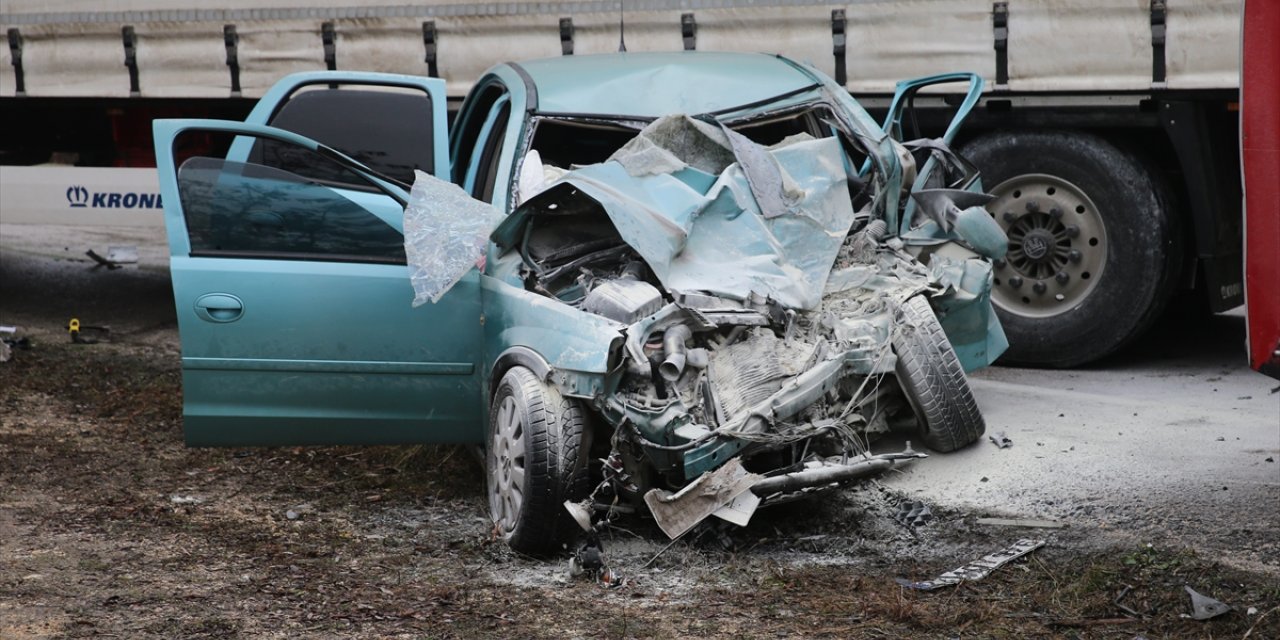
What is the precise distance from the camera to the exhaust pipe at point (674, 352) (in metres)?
5.01

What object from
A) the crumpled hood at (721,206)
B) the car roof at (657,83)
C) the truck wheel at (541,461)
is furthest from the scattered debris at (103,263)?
the truck wheel at (541,461)

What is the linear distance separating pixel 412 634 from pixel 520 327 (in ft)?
4.27

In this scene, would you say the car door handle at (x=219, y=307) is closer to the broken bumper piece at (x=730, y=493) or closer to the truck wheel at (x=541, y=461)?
the truck wheel at (x=541, y=461)

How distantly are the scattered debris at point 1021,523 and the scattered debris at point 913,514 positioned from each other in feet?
0.63

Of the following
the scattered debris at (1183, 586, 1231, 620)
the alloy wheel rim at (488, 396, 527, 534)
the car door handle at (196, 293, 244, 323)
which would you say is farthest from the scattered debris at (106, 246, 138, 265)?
the scattered debris at (1183, 586, 1231, 620)

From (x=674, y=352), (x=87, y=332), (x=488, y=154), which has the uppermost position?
(x=488, y=154)

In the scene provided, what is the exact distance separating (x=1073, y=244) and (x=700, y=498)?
3697 mm

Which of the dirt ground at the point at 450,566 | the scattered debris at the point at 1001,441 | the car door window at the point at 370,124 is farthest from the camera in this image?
the car door window at the point at 370,124

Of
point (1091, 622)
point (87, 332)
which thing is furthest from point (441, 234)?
point (87, 332)

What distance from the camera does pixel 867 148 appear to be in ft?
20.8

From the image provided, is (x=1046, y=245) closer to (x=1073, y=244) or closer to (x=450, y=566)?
(x=1073, y=244)

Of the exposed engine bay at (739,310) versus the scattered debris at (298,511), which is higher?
the exposed engine bay at (739,310)

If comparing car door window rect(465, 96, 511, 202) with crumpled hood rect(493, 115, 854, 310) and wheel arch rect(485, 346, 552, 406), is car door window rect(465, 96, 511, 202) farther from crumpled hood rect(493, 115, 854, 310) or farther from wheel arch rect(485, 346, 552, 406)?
wheel arch rect(485, 346, 552, 406)

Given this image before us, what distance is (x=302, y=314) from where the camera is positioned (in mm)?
5699
